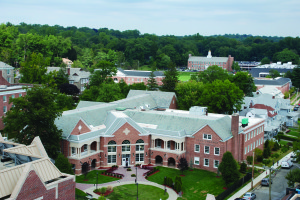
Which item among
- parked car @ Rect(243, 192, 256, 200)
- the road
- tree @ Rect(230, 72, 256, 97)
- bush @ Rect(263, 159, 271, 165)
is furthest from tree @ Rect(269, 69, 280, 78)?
parked car @ Rect(243, 192, 256, 200)

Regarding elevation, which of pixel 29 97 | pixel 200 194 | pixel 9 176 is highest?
pixel 29 97

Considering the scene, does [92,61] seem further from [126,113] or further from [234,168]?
[234,168]

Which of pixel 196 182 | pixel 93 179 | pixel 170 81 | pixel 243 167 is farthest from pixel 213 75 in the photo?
pixel 93 179

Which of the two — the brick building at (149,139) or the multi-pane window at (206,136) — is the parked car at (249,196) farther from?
the multi-pane window at (206,136)

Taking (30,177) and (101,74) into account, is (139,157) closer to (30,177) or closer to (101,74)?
(30,177)

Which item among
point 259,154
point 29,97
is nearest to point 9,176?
point 29,97

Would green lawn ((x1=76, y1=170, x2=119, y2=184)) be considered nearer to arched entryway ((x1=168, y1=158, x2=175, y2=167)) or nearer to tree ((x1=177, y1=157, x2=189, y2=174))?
tree ((x1=177, y1=157, x2=189, y2=174))

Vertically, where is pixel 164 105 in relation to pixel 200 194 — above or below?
above
